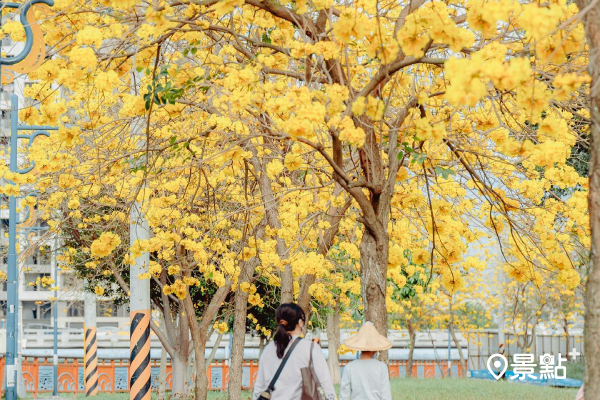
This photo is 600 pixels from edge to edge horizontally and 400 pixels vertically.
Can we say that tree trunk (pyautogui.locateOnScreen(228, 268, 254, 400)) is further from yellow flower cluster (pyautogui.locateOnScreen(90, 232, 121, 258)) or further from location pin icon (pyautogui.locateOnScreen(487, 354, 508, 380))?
location pin icon (pyautogui.locateOnScreen(487, 354, 508, 380))

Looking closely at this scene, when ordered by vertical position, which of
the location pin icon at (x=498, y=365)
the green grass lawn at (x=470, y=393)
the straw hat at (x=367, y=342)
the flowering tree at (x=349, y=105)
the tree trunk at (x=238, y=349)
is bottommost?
the location pin icon at (x=498, y=365)

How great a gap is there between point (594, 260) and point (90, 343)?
→ 1590cm

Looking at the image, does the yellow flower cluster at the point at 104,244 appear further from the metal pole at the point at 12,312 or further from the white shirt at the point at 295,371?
the metal pole at the point at 12,312

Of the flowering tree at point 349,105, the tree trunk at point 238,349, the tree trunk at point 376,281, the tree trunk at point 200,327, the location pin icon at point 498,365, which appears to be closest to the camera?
the flowering tree at point 349,105

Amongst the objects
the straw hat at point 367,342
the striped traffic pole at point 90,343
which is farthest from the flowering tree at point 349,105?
the striped traffic pole at point 90,343

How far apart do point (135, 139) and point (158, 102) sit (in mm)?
2861

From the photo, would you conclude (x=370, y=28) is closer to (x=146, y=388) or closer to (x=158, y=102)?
(x=158, y=102)

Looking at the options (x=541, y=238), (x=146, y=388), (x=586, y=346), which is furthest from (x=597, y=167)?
(x=146, y=388)

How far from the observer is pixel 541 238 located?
294 inches

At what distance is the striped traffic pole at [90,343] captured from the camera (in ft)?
61.1

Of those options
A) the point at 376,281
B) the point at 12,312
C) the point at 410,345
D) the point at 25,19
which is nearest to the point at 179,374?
the point at 12,312

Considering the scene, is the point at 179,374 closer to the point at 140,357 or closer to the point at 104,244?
the point at 140,357

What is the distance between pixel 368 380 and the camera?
5832mm

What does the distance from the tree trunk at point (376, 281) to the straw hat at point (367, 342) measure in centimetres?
71
